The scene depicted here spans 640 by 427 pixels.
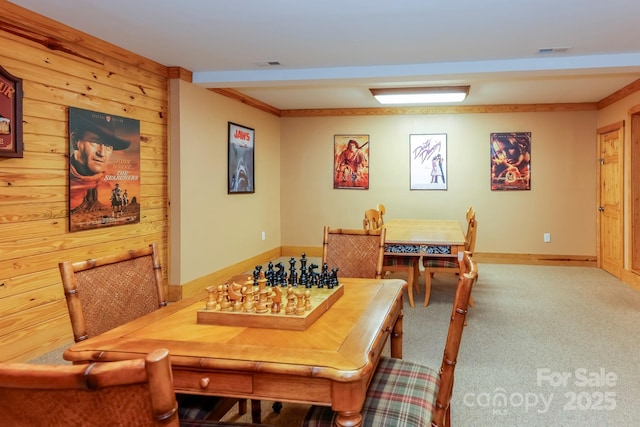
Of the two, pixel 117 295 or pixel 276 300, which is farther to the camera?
pixel 117 295

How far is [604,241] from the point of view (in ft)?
20.9

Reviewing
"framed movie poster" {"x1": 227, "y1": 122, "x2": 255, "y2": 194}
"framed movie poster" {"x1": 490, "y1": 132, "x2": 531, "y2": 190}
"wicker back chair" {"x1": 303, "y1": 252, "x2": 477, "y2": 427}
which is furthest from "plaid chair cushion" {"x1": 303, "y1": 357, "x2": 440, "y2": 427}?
"framed movie poster" {"x1": 490, "y1": 132, "x2": 531, "y2": 190}

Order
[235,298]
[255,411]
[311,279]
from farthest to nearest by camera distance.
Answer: [255,411]
[311,279]
[235,298]

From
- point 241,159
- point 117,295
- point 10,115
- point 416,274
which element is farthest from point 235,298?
point 241,159

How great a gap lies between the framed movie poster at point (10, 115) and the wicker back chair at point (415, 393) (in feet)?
8.53

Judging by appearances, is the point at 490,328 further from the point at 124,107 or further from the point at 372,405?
the point at 124,107

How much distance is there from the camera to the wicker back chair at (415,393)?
4.80 ft

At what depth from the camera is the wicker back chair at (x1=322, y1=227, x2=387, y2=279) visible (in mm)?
2662

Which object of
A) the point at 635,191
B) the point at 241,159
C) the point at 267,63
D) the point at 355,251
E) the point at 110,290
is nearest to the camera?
the point at 110,290

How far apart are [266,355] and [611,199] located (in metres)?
6.29

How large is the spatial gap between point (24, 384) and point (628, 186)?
247 inches

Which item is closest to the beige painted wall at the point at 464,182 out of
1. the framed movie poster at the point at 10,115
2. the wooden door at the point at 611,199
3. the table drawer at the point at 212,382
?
the wooden door at the point at 611,199

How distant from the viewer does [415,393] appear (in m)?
1.61

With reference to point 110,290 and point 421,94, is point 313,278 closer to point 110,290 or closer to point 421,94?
point 110,290
